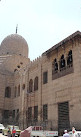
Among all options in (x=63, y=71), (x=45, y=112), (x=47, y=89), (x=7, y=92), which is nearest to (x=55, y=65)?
(x=63, y=71)

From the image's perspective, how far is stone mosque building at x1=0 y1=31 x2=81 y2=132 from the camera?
48.5 feet

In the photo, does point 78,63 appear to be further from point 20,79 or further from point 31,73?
point 20,79


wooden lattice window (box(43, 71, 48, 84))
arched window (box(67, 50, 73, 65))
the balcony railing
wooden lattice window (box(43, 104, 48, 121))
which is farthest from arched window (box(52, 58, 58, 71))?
wooden lattice window (box(43, 104, 48, 121))

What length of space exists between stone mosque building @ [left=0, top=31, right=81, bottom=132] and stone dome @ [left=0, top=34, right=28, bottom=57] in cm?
277

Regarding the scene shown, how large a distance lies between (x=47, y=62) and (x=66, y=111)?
6.12 meters

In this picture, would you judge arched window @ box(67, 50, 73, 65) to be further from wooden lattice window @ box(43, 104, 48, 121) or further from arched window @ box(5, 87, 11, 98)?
arched window @ box(5, 87, 11, 98)

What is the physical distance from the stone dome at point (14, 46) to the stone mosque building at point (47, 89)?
277cm

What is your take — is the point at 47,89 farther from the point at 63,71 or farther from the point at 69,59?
the point at 69,59

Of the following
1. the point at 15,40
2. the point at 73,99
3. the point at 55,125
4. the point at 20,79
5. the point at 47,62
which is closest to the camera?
the point at 73,99

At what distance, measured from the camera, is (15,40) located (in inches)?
1219

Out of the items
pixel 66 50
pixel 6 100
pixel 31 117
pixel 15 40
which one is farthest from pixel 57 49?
pixel 15 40

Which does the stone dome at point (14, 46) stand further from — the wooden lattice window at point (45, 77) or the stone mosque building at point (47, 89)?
the wooden lattice window at point (45, 77)

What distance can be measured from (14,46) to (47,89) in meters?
15.0

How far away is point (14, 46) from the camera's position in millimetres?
30500
